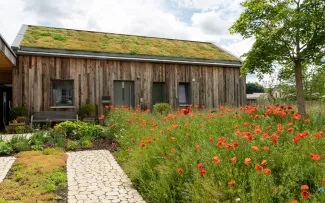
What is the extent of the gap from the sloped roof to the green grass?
722 cm

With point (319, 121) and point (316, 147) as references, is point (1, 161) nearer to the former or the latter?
point (316, 147)

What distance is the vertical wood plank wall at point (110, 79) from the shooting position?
1118 centimetres

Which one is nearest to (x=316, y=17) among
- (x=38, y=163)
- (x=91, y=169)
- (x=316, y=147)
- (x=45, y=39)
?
(x=316, y=147)

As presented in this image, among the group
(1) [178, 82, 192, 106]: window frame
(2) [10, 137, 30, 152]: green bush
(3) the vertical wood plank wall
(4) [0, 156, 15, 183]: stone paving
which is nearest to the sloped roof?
(3) the vertical wood plank wall

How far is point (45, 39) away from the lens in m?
12.4

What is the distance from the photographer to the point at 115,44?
1396cm

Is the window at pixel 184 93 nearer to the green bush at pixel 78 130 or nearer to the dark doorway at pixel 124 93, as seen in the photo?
the dark doorway at pixel 124 93

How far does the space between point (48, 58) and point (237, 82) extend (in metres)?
10.4

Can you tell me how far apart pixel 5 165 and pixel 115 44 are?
31.8 feet

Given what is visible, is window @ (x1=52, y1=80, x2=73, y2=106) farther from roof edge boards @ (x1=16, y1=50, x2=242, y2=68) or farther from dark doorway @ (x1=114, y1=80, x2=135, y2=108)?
dark doorway @ (x1=114, y1=80, x2=135, y2=108)

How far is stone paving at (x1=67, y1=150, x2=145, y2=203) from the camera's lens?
3.66 m

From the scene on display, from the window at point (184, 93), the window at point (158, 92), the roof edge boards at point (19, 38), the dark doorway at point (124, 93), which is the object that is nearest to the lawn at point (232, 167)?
the dark doorway at point (124, 93)

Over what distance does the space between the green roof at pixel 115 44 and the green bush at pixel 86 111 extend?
2694mm

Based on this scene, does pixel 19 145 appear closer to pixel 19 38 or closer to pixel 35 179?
pixel 35 179
